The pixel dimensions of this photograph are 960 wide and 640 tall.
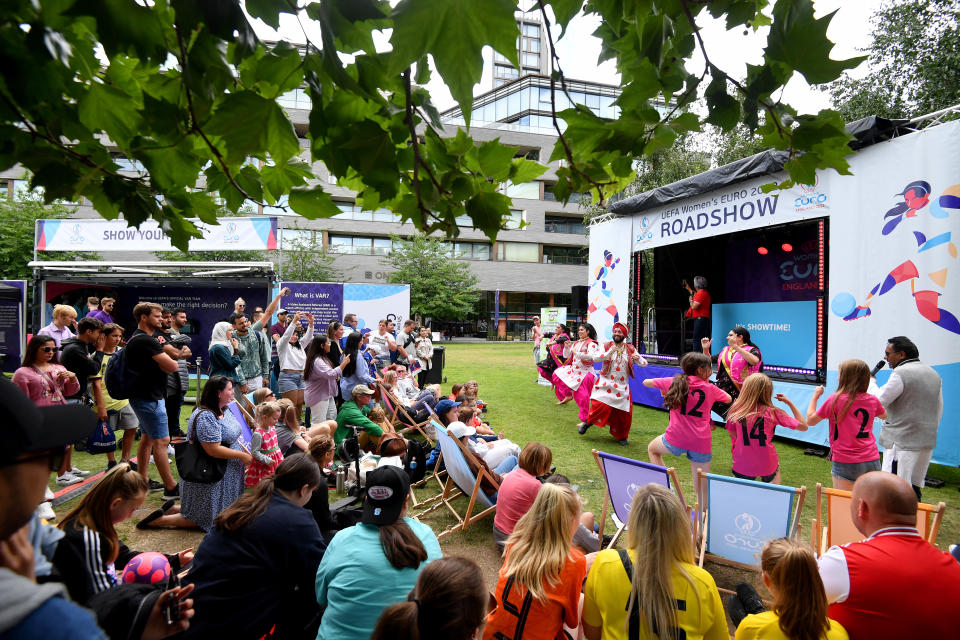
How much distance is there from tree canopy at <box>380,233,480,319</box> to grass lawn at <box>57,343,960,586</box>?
21.3 meters

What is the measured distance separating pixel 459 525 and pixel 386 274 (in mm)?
34360

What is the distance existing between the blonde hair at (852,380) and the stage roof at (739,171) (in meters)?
2.16

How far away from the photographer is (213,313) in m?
11.8

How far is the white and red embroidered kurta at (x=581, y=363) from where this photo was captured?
828 cm

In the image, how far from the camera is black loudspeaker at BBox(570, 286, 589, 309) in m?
15.2

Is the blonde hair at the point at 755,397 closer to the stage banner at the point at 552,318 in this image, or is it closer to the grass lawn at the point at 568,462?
the grass lawn at the point at 568,462

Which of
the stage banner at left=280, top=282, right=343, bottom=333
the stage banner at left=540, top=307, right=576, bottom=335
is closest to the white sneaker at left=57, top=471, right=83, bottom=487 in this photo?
the stage banner at left=280, top=282, right=343, bottom=333

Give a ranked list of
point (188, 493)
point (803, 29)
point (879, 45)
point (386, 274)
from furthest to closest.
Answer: point (386, 274) < point (879, 45) < point (188, 493) < point (803, 29)

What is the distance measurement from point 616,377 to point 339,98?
23.5ft

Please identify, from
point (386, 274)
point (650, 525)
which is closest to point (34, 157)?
point (650, 525)

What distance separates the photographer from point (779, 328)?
10.1 m

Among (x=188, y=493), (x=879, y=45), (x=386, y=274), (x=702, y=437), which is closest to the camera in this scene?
(x=188, y=493)

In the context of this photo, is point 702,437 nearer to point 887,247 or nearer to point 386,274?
point 887,247

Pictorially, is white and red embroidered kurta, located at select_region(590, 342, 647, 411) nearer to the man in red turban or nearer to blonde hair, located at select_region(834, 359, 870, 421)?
the man in red turban
